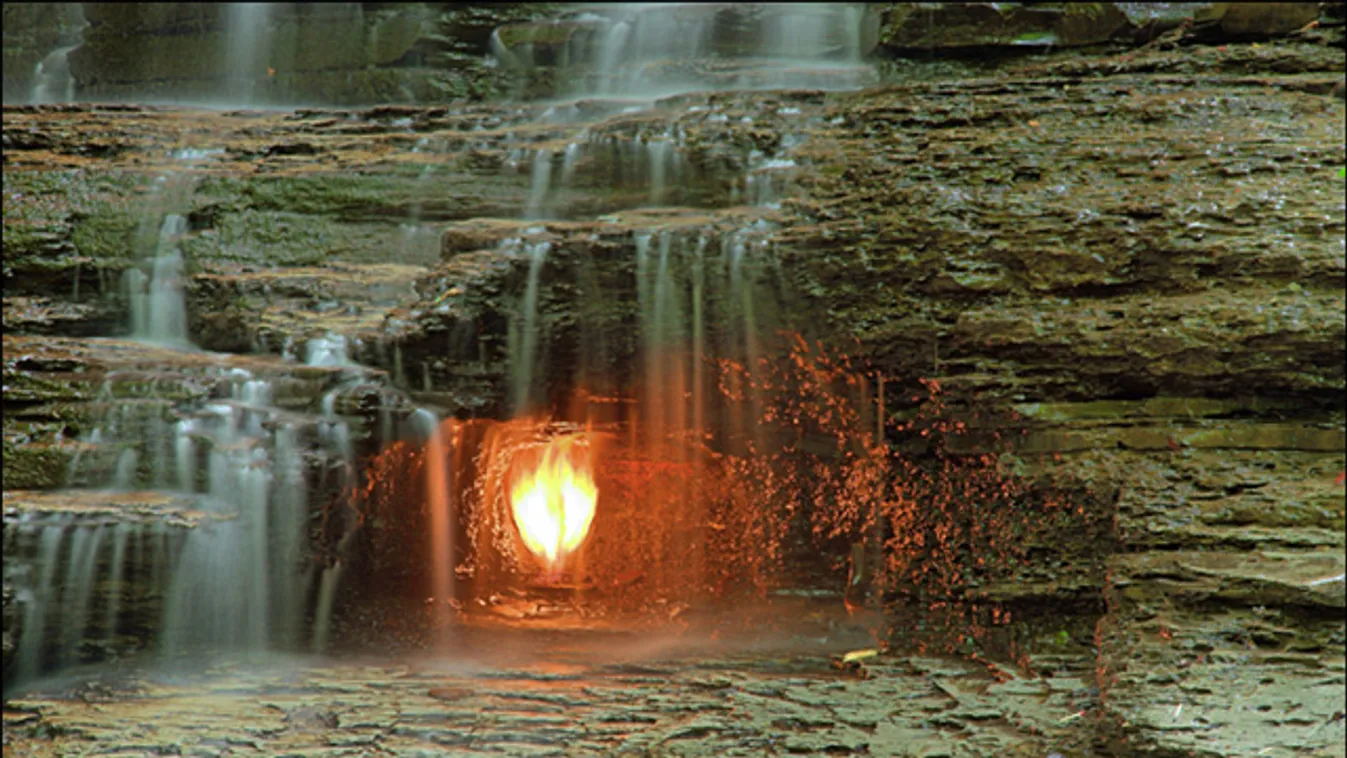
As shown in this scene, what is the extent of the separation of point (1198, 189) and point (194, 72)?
831 centimetres

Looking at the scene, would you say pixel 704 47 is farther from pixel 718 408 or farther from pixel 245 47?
pixel 245 47

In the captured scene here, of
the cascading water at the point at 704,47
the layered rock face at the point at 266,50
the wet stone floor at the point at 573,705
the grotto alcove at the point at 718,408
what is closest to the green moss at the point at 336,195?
the grotto alcove at the point at 718,408

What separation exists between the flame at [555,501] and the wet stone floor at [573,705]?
1.84 metres

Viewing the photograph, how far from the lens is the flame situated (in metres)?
8.66

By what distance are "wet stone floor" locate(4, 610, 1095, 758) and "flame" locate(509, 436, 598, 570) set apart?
1842mm

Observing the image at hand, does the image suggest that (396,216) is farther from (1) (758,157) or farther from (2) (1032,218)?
(2) (1032,218)

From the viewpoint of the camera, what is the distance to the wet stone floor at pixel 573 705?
4.78 meters

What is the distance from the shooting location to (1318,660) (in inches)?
186

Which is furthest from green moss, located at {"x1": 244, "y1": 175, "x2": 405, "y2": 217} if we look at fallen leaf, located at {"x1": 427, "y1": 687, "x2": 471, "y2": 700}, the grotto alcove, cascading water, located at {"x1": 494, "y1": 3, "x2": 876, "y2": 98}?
fallen leaf, located at {"x1": 427, "y1": 687, "x2": 471, "y2": 700}

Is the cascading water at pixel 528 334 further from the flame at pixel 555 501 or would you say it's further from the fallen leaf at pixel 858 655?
the fallen leaf at pixel 858 655

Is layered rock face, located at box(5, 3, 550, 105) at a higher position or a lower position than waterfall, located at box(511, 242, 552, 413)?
higher

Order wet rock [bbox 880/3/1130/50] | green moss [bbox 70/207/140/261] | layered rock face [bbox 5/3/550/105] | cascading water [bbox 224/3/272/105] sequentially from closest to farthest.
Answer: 1. green moss [bbox 70/207/140/261]
2. wet rock [bbox 880/3/1130/50]
3. layered rock face [bbox 5/3/550/105]
4. cascading water [bbox 224/3/272/105]

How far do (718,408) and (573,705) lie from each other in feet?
8.01

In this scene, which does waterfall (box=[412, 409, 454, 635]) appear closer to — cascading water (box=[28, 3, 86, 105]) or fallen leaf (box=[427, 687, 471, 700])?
fallen leaf (box=[427, 687, 471, 700])
